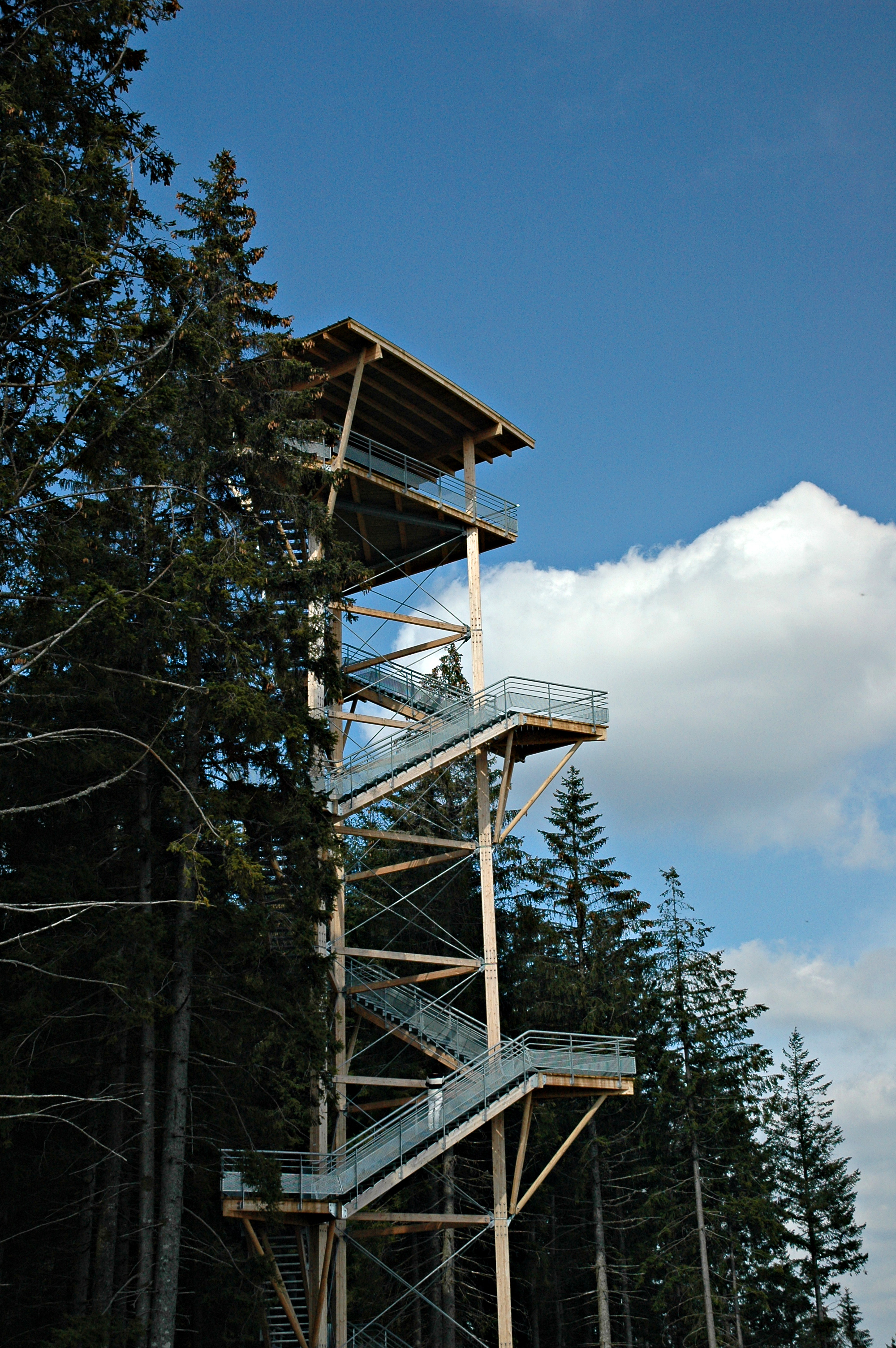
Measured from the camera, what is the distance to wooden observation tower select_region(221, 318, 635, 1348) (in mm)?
18781

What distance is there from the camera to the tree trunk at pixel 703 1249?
2627 cm

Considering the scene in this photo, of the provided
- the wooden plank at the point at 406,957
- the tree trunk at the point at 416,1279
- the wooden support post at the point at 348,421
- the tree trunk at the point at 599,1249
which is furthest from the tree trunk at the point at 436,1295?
the wooden support post at the point at 348,421

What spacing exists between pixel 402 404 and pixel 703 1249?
19.2m

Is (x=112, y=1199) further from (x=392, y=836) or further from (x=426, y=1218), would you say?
(x=392, y=836)

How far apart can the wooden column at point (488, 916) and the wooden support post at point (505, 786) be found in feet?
0.60

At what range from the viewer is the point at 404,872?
108 ft

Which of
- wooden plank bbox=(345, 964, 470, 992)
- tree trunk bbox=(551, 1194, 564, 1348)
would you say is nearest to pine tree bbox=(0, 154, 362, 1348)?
wooden plank bbox=(345, 964, 470, 992)

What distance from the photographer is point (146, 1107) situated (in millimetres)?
14836

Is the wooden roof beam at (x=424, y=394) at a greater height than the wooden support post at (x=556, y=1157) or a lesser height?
greater

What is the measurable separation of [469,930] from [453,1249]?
25.0ft

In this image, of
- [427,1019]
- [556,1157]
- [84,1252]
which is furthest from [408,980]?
[84,1252]

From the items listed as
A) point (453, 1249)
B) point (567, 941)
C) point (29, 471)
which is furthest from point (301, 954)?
point (567, 941)

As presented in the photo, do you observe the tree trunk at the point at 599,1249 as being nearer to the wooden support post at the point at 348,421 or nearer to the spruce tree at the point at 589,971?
the spruce tree at the point at 589,971

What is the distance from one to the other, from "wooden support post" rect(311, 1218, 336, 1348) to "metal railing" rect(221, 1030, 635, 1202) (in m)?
0.61
